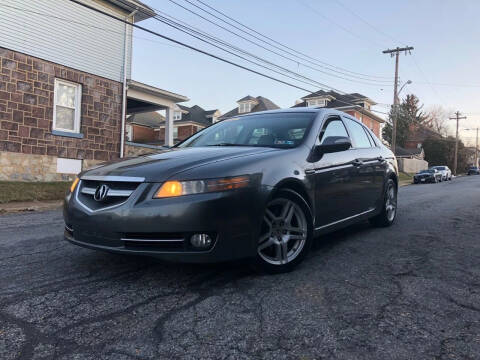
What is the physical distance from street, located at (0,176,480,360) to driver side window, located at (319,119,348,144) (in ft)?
4.03

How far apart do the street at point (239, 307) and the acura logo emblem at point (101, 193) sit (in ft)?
2.17

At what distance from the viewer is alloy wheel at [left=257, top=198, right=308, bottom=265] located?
10.4ft

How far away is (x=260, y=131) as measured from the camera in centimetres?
407

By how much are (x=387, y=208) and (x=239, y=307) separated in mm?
3769

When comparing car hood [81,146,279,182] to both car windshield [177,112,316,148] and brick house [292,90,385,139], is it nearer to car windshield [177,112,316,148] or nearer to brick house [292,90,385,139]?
car windshield [177,112,316,148]

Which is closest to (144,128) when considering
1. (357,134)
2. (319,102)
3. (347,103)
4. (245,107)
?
(245,107)

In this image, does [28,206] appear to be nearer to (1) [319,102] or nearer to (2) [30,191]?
(2) [30,191]

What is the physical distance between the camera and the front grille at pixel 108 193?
282cm

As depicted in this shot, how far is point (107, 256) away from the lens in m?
3.66

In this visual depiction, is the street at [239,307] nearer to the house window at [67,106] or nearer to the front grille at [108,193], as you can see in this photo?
the front grille at [108,193]

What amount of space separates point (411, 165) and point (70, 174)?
40.3m

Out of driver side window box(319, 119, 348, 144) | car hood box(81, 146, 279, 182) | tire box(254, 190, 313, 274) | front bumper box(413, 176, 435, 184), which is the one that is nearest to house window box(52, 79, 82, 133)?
car hood box(81, 146, 279, 182)

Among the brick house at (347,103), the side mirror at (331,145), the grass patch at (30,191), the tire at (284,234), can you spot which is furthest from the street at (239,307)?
the brick house at (347,103)

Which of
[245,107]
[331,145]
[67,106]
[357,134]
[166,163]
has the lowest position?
[166,163]
